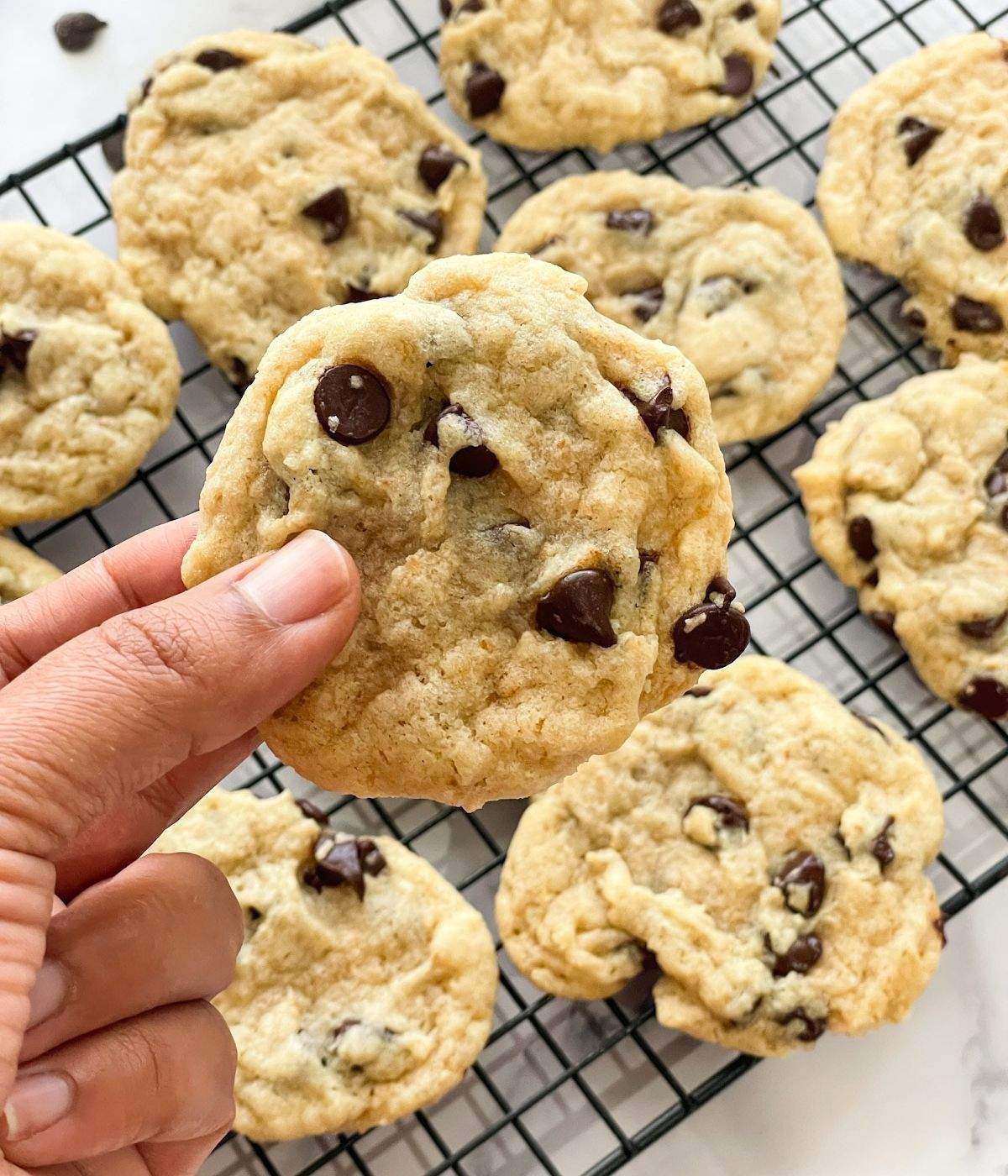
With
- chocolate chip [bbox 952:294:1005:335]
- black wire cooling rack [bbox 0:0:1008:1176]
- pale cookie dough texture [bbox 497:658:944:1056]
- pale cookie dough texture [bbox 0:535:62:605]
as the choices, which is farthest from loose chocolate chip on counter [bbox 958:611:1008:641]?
pale cookie dough texture [bbox 0:535:62:605]

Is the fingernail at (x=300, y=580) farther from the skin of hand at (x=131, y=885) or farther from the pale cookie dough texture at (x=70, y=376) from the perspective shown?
the pale cookie dough texture at (x=70, y=376)

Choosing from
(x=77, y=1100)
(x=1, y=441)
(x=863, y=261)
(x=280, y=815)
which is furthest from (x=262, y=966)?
(x=863, y=261)

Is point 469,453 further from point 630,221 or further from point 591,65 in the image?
point 591,65

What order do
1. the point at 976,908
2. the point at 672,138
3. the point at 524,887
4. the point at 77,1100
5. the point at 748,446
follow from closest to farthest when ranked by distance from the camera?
the point at 77,1100
the point at 524,887
the point at 976,908
the point at 748,446
the point at 672,138

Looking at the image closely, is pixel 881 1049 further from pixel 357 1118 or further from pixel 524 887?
pixel 357 1118

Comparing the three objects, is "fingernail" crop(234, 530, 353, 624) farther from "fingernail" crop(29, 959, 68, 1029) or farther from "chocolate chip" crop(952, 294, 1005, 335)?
"chocolate chip" crop(952, 294, 1005, 335)
